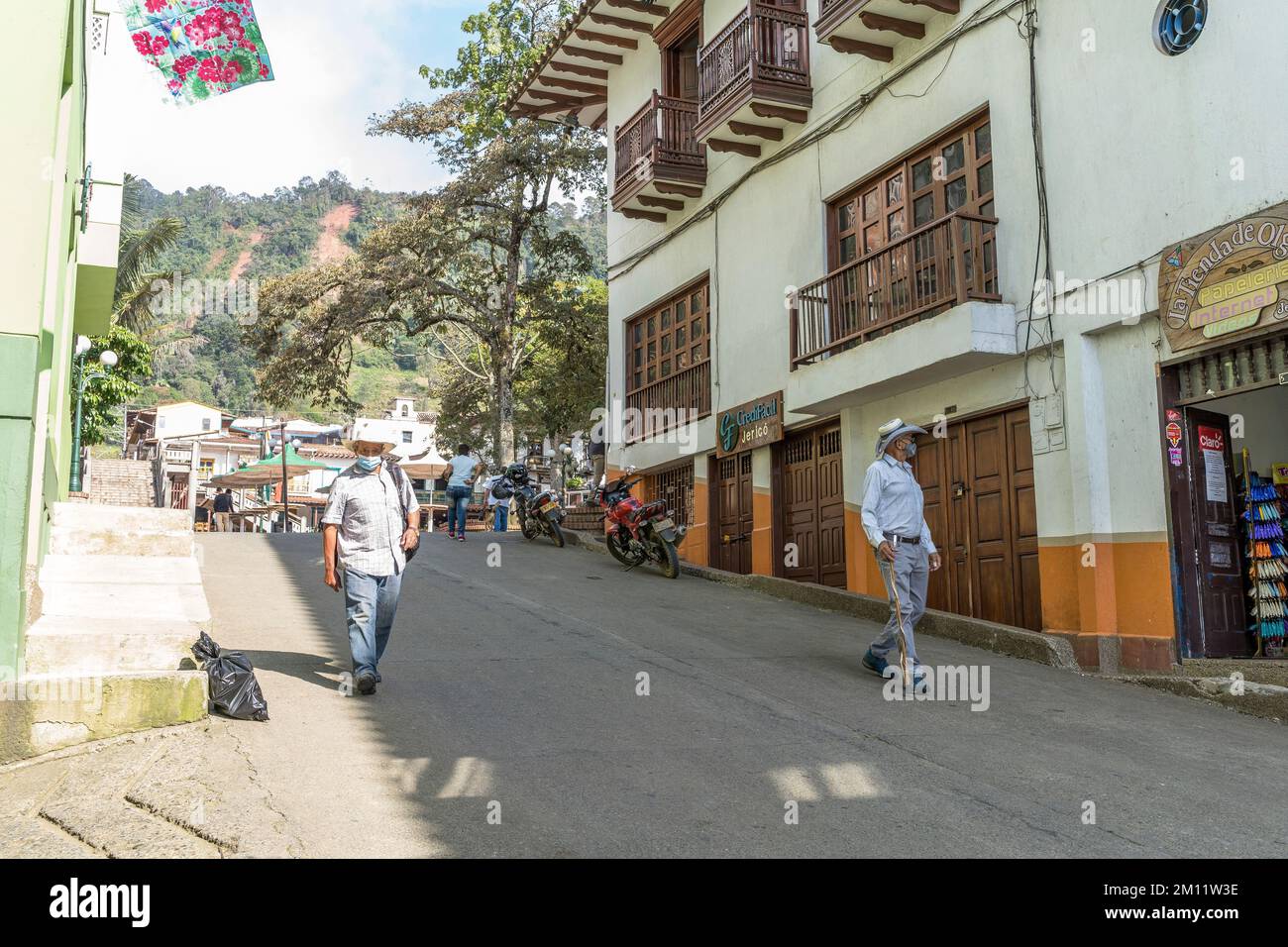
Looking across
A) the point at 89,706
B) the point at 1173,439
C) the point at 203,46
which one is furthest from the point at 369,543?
the point at 1173,439

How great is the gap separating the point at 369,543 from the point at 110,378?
1870cm

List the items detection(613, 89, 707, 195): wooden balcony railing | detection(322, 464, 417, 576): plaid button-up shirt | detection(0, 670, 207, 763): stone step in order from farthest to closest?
detection(613, 89, 707, 195): wooden balcony railing → detection(322, 464, 417, 576): plaid button-up shirt → detection(0, 670, 207, 763): stone step

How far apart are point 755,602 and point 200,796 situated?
8586 millimetres

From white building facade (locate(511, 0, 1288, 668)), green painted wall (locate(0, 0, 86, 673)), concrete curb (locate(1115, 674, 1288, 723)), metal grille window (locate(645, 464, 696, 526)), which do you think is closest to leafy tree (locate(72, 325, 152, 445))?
metal grille window (locate(645, 464, 696, 526))

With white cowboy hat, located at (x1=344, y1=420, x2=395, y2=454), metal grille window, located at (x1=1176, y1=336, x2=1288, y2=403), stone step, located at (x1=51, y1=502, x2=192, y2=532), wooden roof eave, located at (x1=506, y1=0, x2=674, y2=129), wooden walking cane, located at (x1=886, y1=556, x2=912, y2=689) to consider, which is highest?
wooden roof eave, located at (x1=506, y1=0, x2=674, y2=129)

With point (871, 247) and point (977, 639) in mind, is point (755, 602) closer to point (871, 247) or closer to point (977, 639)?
point (977, 639)

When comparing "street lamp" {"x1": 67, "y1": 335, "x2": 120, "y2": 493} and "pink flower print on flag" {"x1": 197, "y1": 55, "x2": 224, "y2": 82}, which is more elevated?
"pink flower print on flag" {"x1": 197, "y1": 55, "x2": 224, "y2": 82}

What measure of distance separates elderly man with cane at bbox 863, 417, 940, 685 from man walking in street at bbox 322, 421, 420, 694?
3.23 m

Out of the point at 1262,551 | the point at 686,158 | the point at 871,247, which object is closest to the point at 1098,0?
the point at 871,247

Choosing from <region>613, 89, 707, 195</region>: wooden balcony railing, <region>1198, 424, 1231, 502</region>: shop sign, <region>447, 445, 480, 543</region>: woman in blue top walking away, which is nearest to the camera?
<region>1198, 424, 1231, 502</region>: shop sign

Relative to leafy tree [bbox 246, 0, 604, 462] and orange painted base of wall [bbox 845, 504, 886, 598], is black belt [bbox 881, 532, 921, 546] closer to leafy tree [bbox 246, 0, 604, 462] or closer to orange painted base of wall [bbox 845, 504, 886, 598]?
orange painted base of wall [bbox 845, 504, 886, 598]

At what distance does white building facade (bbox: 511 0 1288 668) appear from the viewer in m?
8.84

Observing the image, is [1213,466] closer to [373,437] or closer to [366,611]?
[373,437]

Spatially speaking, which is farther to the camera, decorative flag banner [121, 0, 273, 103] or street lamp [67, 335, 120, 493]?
street lamp [67, 335, 120, 493]
